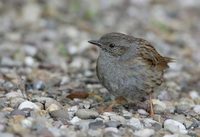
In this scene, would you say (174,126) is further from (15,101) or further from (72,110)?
(15,101)

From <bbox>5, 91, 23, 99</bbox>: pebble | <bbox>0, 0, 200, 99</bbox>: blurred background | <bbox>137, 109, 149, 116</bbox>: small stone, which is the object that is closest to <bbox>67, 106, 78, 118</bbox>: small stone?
<bbox>5, 91, 23, 99</bbox>: pebble

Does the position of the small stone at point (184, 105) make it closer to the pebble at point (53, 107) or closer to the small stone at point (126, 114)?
the small stone at point (126, 114)

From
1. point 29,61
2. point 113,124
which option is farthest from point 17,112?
point 29,61

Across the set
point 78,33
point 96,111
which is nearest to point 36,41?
point 78,33

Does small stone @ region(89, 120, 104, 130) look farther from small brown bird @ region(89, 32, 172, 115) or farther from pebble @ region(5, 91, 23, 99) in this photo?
pebble @ region(5, 91, 23, 99)

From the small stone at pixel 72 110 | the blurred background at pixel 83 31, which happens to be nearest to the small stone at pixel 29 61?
the blurred background at pixel 83 31

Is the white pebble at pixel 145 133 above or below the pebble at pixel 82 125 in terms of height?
below

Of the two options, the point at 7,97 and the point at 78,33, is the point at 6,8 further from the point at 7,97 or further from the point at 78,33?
Result: the point at 7,97

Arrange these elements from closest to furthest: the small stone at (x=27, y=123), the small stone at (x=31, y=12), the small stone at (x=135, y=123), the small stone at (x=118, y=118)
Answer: the small stone at (x=27, y=123) < the small stone at (x=135, y=123) < the small stone at (x=118, y=118) < the small stone at (x=31, y=12)
